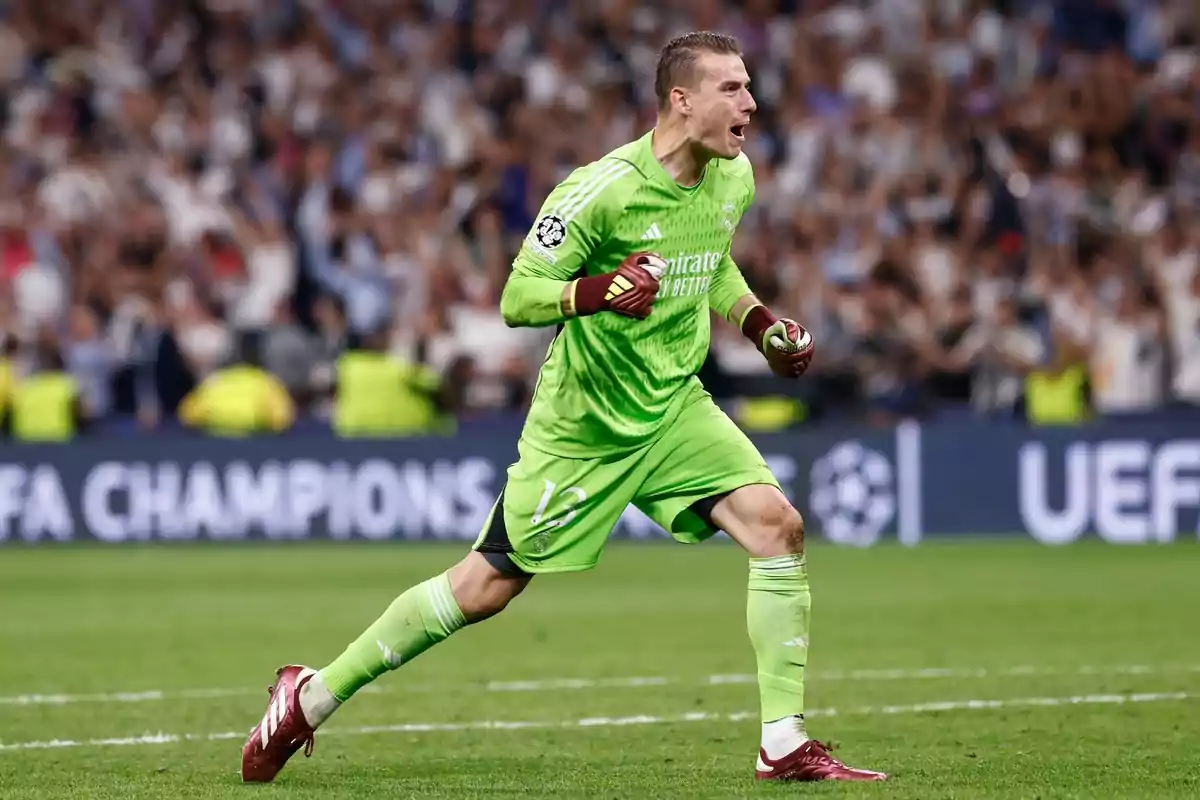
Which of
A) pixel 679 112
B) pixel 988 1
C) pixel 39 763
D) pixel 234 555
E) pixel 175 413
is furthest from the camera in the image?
pixel 988 1

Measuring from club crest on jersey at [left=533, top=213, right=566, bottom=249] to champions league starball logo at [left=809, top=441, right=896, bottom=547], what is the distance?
41.8ft

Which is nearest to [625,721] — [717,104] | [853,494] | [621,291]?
[621,291]

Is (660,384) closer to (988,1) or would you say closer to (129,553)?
(129,553)

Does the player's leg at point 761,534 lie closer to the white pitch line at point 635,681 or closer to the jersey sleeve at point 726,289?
the jersey sleeve at point 726,289

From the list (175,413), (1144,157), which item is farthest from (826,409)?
(175,413)

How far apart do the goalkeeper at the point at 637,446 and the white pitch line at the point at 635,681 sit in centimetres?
292

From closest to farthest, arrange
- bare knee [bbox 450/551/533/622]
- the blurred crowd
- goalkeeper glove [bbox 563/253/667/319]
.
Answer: goalkeeper glove [bbox 563/253/667/319] < bare knee [bbox 450/551/533/622] < the blurred crowd

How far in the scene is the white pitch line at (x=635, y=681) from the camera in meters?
10.1

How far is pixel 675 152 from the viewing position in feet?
24.0

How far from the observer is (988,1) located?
2272cm

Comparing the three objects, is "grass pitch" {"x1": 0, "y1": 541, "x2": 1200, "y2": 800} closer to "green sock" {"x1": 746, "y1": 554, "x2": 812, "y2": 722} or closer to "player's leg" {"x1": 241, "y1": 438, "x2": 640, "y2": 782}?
"player's leg" {"x1": 241, "y1": 438, "x2": 640, "y2": 782}

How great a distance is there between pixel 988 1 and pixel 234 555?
384 inches

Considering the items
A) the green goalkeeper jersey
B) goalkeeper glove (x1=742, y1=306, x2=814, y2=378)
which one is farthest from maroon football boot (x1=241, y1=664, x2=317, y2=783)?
goalkeeper glove (x1=742, y1=306, x2=814, y2=378)

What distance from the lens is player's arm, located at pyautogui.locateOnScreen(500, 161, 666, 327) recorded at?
22.0ft
